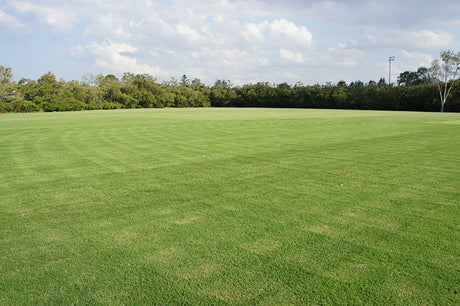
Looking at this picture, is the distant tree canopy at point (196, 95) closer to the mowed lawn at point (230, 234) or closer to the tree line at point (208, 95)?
the tree line at point (208, 95)

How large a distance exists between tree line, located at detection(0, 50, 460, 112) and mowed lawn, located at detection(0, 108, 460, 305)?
5610cm

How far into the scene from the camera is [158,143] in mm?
12500

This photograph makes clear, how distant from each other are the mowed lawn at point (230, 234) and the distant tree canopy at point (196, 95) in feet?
184

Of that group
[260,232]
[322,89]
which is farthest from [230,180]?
[322,89]

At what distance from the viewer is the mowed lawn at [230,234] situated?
9.27 feet

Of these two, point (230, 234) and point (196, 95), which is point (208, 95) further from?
point (230, 234)

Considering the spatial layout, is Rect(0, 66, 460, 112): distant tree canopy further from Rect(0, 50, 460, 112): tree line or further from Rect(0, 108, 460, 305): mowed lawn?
Rect(0, 108, 460, 305): mowed lawn

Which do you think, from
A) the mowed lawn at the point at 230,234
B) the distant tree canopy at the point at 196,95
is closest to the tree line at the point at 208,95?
the distant tree canopy at the point at 196,95

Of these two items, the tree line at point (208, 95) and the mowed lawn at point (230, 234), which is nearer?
the mowed lawn at point (230, 234)

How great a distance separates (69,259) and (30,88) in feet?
210

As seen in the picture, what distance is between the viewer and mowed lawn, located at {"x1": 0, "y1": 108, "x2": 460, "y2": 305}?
9.27 feet

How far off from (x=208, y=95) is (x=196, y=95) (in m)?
5.64

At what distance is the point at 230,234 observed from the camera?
3.95m

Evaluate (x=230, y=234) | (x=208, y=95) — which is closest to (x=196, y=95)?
(x=208, y=95)
